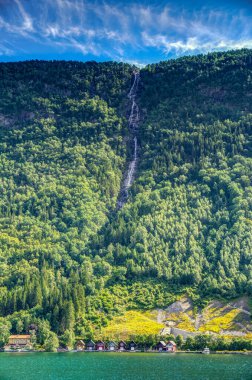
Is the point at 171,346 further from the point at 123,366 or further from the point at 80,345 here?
the point at 123,366

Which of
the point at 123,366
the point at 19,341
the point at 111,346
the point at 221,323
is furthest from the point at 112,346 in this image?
the point at 123,366

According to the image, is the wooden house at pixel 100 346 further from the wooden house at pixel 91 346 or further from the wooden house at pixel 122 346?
the wooden house at pixel 122 346

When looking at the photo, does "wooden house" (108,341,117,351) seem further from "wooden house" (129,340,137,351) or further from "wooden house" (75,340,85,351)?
"wooden house" (75,340,85,351)

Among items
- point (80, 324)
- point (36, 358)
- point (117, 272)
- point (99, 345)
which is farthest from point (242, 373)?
point (117, 272)

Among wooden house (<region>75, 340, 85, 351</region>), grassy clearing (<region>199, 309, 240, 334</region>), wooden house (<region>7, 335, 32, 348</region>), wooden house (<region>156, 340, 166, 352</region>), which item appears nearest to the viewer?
wooden house (<region>156, 340, 166, 352</region>)

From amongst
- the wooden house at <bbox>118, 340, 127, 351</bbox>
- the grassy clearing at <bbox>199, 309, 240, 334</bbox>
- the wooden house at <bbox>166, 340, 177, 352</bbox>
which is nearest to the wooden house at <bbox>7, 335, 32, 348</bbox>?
the wooden house at <bbox>118, 340, 127, 351</bbox>

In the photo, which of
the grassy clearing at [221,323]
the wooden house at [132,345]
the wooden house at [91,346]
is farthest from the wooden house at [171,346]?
the wooden house at [91,346]

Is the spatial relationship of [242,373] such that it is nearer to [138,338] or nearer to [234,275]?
[138,338]
